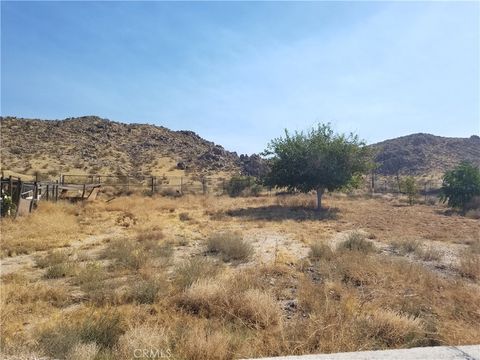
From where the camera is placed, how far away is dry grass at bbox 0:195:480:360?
18.5ft

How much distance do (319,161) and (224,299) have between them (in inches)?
912

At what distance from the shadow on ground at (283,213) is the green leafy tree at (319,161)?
1.71 metres

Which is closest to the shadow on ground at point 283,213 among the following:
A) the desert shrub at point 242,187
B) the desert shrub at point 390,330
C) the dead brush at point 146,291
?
the desert shrub at point 242,187

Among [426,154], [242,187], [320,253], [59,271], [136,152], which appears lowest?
[59,271]

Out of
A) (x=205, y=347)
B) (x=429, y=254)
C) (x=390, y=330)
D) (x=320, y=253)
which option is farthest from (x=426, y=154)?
(x=205, y=347)

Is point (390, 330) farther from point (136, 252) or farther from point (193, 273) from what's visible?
point (136, 252)

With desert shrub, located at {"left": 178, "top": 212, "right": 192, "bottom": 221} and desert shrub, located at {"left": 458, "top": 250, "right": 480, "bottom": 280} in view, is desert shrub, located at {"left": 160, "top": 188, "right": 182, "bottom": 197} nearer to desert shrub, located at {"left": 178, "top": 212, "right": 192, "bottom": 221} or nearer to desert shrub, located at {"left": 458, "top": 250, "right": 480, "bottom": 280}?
desert shrub, located at {"left": 178, "top": 212, "right": 192, "bottom": 221}

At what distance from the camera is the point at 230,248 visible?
1352 cm

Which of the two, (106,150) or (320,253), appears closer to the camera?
(320,253)

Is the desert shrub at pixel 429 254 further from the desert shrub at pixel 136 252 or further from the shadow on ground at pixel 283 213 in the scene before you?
the shadow on ground at pixel 283 213

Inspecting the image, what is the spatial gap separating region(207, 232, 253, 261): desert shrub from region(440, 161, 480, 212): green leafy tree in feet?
81.8

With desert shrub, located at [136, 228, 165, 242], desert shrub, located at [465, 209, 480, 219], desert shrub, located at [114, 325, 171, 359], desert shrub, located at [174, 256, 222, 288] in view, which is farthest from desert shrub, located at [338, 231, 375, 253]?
desert shrub, located at [465, 209, 480, 219]

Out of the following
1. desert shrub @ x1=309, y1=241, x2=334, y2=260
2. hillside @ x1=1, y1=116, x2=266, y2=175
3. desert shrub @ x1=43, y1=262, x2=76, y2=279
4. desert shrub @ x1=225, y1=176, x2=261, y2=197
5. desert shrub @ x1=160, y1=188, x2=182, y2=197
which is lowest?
desert shrub @ x1=43, y1=262, x2=76, y2=279

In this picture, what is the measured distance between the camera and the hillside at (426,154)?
8162cm
